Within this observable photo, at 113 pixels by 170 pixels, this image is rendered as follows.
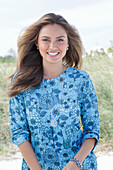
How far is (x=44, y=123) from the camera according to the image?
1.73m

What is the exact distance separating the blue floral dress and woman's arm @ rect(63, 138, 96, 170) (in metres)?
0.03

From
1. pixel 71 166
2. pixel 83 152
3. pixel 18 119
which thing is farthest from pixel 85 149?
pixel 18 119

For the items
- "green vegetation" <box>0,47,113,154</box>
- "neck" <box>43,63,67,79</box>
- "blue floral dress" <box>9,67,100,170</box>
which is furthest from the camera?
"green vegetation" <box>0,47,113,154</box>

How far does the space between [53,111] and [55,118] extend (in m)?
0.04

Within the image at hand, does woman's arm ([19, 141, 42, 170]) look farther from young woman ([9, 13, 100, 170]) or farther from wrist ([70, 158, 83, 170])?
wrist ([70, 158, 83, 170])

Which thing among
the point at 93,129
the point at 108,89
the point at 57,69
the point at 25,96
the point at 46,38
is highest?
the point at 108,89

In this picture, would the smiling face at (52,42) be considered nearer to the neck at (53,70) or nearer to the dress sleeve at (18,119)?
the neck at (53,70)

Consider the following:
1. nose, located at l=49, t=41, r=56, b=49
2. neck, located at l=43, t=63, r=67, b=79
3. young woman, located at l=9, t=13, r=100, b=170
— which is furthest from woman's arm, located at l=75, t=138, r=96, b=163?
nose, located at l=49, t=41, r=56, b=49

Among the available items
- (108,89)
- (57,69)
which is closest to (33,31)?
(57,69)

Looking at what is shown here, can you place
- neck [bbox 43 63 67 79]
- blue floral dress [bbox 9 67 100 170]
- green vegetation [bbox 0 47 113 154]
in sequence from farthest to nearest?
green vegetation [bbox 0 47 113 154] < neck [bbox 43 63 67 79] < blue floral dress [bbox 9 67 100 170]

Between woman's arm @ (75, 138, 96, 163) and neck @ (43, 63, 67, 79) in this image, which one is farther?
neck @ (43, 63, 67, 79)

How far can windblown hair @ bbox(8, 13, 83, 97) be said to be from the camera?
1804 mm

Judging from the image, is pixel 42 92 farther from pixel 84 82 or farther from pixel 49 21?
pixel 49 21

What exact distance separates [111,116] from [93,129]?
8.51ft
